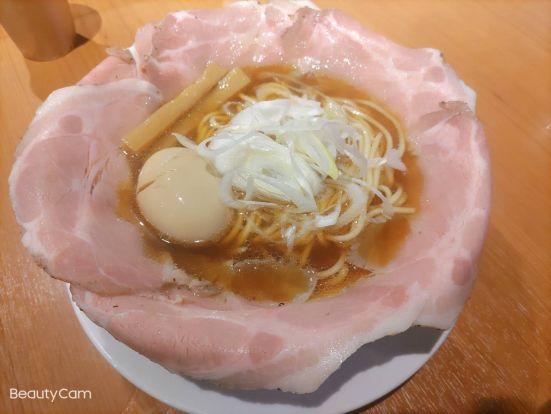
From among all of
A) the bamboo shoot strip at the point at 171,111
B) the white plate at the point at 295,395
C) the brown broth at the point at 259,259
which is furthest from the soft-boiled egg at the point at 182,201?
the white plate at the point at 295,395

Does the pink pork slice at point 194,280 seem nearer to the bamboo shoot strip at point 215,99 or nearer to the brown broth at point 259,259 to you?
the brown broth at point 259,259

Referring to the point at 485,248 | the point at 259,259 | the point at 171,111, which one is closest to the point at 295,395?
the point at 259,259

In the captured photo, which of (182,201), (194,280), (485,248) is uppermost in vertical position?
(485,248)

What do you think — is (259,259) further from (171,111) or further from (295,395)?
(171,111)

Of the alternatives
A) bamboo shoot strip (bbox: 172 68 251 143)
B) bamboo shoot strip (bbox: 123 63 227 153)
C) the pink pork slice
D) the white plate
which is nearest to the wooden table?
the white plate

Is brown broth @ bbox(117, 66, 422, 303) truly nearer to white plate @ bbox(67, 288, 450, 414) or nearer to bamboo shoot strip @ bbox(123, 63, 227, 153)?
bamboo shoot strip @ bbox(123, 63, 227, 153)
